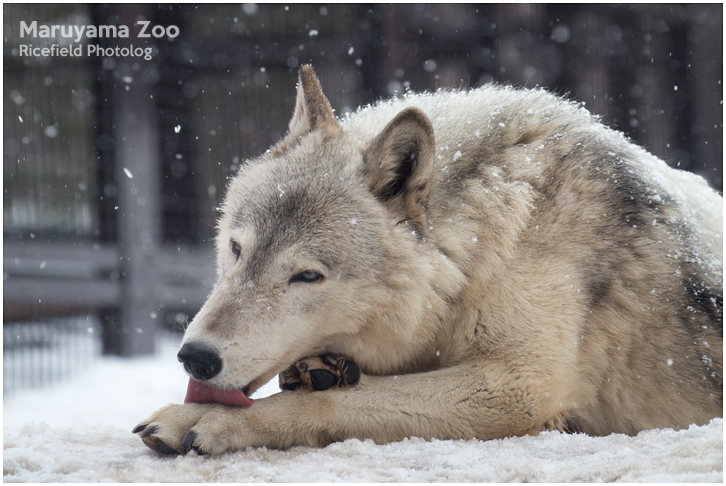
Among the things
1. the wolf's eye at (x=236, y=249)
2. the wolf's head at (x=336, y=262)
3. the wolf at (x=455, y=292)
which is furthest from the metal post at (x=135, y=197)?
the wolf's eye at (x=236, y=249)

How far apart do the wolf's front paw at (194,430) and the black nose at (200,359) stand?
6.1 inches

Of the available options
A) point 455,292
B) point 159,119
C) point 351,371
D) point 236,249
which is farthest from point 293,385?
point 159,119

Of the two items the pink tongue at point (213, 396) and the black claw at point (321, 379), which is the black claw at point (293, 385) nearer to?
the black claw at point (321, 379)

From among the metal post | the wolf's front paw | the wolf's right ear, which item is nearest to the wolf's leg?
the wolf's front paw

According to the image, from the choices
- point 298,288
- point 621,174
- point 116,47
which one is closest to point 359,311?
point 298,288

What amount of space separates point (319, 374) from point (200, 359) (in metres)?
0.55

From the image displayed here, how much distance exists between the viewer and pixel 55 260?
629 cm

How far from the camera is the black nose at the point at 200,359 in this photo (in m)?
2.30

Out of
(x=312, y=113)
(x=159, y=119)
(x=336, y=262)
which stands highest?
(x=159, y=119)

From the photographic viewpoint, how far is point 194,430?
2.28 metres

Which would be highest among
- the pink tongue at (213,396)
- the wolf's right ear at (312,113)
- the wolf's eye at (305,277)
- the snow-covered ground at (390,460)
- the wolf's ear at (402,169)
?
the wolf's right ear at (312,113)

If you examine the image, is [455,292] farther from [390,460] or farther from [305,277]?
[390,460]

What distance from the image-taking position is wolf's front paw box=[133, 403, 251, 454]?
226cm

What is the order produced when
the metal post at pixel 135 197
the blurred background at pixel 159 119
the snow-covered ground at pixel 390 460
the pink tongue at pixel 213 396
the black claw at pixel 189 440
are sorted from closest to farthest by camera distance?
the snow-covered ground at pixel 390 460 → the black claw at pixel 189 440 → the pink tongue at pixel 213 396 → the blurred background at pixel 159 119 → the metal post at pixel 135 197
